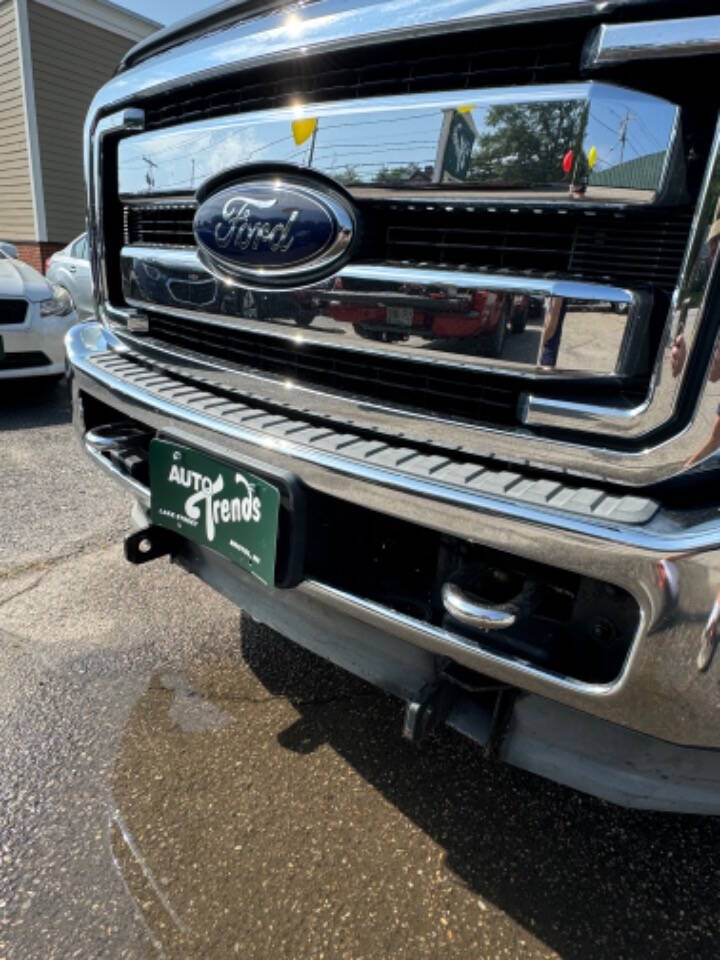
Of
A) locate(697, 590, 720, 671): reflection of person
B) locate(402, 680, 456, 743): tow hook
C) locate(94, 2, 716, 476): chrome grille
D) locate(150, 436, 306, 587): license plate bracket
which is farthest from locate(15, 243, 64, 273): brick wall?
locate(697, 590, 720, 671): reflection of person

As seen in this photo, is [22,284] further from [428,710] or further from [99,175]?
[428,710]

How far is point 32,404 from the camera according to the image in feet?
18.2

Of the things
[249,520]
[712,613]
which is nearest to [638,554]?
[712,613]

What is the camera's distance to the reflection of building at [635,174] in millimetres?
997

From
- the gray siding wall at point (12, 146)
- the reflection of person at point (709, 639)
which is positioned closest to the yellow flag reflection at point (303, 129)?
the reflection of person at point (709, 639)

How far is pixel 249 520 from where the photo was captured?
143 cm

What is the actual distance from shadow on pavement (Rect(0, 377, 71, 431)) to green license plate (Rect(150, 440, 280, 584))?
3.82 metres

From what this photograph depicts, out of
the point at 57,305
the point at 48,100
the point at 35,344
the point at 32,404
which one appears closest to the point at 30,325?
the point at 35,344

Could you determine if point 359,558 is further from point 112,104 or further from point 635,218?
point 112,104

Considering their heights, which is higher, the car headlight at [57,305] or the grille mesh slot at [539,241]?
the grille mesh slot at [539,241]

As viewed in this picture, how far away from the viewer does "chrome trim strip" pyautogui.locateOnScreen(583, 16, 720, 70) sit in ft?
2.99

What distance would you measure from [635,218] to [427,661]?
93 cm

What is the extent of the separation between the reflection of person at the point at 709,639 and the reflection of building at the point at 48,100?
1303 centimetres

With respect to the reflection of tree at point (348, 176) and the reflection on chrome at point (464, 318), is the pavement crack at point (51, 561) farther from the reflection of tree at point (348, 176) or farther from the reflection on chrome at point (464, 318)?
the reflection of tree at point (348, 176)
